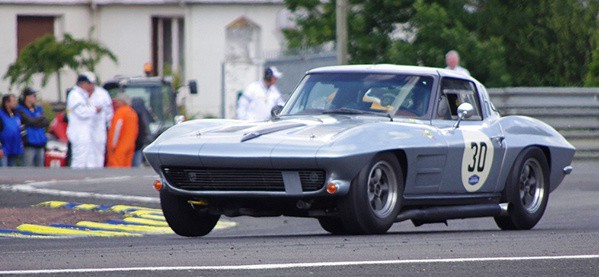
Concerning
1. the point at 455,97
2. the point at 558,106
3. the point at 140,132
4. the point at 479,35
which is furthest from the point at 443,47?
the point at 455,97

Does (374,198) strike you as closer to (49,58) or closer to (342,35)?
(342,35)

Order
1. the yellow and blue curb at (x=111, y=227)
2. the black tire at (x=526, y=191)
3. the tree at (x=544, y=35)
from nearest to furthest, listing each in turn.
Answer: the black tire at (x=526, y=191)
the yellow and blue curb at (x=111, y=227)
the tree at (x=544, y=35)

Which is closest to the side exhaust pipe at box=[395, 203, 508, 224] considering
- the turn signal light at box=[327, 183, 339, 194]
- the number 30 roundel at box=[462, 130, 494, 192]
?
the number 30 roundel at box=[462, 130, 494, 192]

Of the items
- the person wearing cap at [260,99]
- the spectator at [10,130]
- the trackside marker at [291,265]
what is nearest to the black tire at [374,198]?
the trackside marker at [291,265]

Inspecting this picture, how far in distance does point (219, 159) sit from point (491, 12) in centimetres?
3152

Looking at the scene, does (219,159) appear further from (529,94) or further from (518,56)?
(518,56)

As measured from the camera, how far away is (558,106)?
25688 mm

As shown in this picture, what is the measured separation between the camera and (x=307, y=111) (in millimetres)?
11641

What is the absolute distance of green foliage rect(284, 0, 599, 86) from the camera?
119 ft

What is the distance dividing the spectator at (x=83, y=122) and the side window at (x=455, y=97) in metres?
11.3

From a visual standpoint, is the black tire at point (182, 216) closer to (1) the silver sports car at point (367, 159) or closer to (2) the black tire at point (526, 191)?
(1) the silver sports car at point (367, 159)

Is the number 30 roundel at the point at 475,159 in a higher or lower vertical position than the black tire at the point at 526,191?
higher

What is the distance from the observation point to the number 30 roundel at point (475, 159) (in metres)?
11.5

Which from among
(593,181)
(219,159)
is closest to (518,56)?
(593,181)
